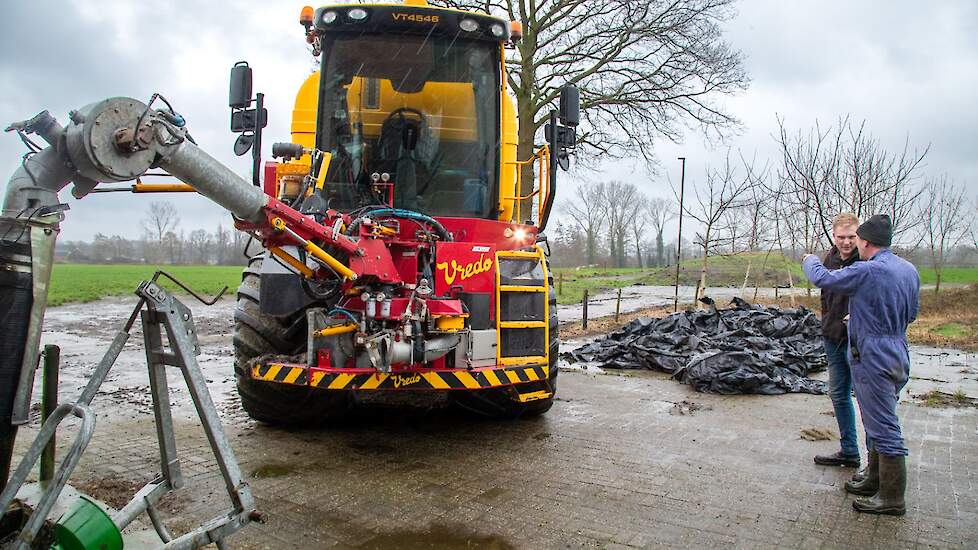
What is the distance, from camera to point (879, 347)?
4379 millimetres

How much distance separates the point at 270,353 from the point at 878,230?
167 inches

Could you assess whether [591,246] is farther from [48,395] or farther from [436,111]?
[48,395]

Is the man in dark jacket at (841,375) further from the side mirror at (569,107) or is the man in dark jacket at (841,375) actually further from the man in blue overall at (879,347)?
the side mirror at (569,107)

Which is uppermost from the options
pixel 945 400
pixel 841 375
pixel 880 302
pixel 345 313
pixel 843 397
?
pixel 880 302

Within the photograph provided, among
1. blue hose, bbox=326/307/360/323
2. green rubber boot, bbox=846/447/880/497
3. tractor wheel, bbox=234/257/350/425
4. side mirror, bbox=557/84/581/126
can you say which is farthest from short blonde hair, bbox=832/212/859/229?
tractor wheel, bbox=234/257/350/425

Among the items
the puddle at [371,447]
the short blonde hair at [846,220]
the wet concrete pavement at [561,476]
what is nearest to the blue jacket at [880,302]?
the short blonde hair at [846,220]

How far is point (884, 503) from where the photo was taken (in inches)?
165

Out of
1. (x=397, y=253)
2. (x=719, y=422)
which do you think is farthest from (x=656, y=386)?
(x=397, y=253)

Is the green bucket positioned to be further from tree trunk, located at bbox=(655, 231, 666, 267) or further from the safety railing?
tree trunk, located at bbox=(655, 231, 666, 267)

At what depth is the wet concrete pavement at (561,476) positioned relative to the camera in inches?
152

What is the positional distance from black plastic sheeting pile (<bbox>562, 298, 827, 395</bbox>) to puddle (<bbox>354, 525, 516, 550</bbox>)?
5.04 m

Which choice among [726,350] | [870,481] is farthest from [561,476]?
[726,350]

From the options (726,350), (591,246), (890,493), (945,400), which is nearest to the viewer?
(890,493)

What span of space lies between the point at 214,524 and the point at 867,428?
150 inches
